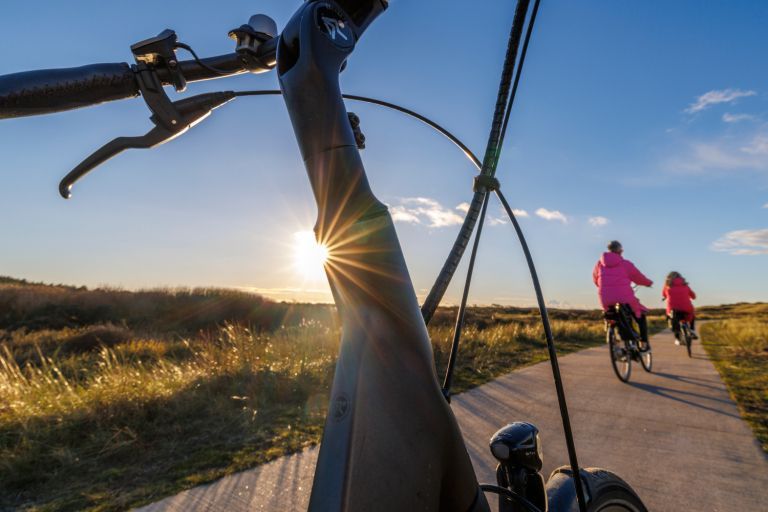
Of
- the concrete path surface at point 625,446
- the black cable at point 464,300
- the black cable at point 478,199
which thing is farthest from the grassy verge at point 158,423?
the black cable at point 478,199

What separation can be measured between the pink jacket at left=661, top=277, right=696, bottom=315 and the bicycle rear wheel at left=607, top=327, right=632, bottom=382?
614 centimetres

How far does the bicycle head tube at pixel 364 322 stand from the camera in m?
0.70

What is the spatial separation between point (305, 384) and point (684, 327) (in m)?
9.79

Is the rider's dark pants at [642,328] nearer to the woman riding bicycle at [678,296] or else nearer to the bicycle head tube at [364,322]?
the woman riding bicycle at [678,296]

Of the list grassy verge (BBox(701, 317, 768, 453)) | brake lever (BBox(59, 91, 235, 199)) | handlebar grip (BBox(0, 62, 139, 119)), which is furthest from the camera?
grassy verge (BBox(701, 317, 768, 453))

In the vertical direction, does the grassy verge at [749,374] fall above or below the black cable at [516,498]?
below

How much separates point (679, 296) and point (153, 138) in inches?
542

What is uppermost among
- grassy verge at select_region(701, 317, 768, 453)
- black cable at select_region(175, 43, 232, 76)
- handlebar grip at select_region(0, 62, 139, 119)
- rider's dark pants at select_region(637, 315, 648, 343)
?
black cable at select_region(175, 43, 232, 76)

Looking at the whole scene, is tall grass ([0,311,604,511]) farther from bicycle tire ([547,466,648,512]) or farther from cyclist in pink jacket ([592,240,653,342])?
cyclist in pink jacket ([592,240,653,342])

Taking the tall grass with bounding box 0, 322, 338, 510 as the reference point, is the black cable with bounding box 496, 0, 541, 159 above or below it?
above

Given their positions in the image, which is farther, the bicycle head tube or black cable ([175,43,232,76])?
black cable ([175,43,232,76])

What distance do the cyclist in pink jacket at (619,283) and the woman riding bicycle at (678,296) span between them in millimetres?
4905

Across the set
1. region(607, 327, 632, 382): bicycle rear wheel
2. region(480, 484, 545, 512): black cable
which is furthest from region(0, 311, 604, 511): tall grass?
region(480, 484, 545, 512): black cable

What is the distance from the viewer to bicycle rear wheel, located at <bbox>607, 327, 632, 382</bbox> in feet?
21.1
